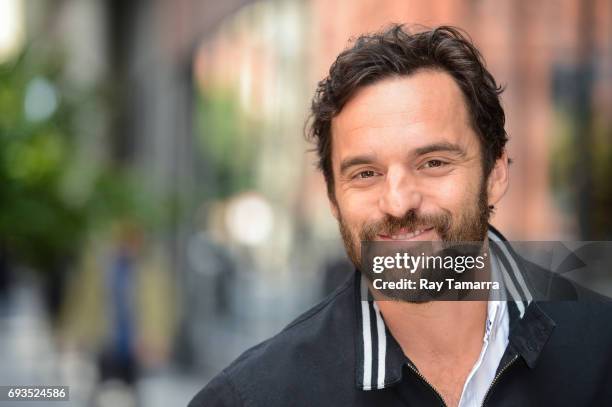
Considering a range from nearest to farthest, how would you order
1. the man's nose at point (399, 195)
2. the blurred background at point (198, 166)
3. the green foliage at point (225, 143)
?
the man's nose at point (399, 195)
the blurred background at point (198, 166)
the green foliage at point (225, 143)

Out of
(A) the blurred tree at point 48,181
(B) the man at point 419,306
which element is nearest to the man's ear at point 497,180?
(B) the man at point 419,306

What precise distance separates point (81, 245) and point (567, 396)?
808 centimetres

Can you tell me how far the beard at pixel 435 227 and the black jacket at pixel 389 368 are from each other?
0.42 feet

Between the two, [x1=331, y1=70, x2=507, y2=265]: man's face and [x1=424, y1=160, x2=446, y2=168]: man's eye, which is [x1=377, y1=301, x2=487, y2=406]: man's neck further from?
[x1=424, y1=160, x2=446, y2=168]: man's eye

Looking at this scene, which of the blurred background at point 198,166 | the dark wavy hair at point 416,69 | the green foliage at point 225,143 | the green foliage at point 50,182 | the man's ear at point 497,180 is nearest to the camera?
the dark wavy hair at point 416,69

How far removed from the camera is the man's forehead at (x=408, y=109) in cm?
181

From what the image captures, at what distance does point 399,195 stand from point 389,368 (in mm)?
320

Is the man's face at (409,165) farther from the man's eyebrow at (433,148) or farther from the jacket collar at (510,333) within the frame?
the jacket collar at (510,333)

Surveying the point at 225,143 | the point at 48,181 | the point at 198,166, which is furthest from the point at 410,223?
the point at 225,143

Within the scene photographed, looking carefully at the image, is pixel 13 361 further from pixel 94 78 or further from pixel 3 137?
pixel 3 137

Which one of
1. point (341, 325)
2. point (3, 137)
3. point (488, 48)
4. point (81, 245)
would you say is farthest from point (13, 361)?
point (341, 325)

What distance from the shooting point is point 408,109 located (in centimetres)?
181

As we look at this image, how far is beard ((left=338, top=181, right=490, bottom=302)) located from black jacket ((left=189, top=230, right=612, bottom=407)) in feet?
0.42

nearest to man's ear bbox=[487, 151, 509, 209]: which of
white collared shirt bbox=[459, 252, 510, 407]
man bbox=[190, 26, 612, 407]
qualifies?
man bbox=[190, 26, 612, 407]
